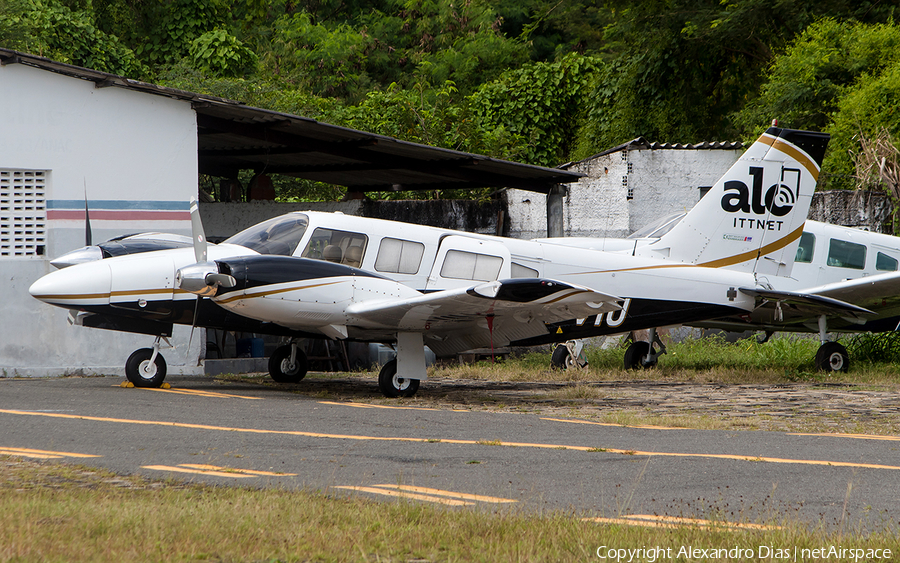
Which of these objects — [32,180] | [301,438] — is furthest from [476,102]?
[301,438]

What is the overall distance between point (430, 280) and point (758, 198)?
6.19 metres

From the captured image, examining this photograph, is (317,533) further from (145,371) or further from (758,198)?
(758,198)

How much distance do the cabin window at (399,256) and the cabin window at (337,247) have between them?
28 centimetres

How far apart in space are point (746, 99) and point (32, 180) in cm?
2198

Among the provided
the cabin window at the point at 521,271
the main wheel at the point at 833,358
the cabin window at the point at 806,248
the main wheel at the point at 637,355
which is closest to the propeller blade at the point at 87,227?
the cabin window at the point at 521,271

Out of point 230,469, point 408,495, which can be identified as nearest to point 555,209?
point 230,469

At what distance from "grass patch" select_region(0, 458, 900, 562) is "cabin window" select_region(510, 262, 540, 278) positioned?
7663 millimetres

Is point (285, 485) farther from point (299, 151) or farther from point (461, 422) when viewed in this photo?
point (299, 151)

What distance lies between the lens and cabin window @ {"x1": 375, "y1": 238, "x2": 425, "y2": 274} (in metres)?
11.9

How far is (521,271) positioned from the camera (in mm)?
12688

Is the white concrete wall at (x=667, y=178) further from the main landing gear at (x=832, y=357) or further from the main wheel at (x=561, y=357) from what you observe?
the main landing gear at (x=832, y=357)

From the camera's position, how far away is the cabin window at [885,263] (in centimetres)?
1548

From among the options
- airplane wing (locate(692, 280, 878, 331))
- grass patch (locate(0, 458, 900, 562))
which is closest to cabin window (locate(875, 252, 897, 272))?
airplane wing (locate(692, 280, 878, 331))

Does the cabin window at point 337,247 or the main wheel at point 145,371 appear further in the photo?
the main wheel at point 145,371
